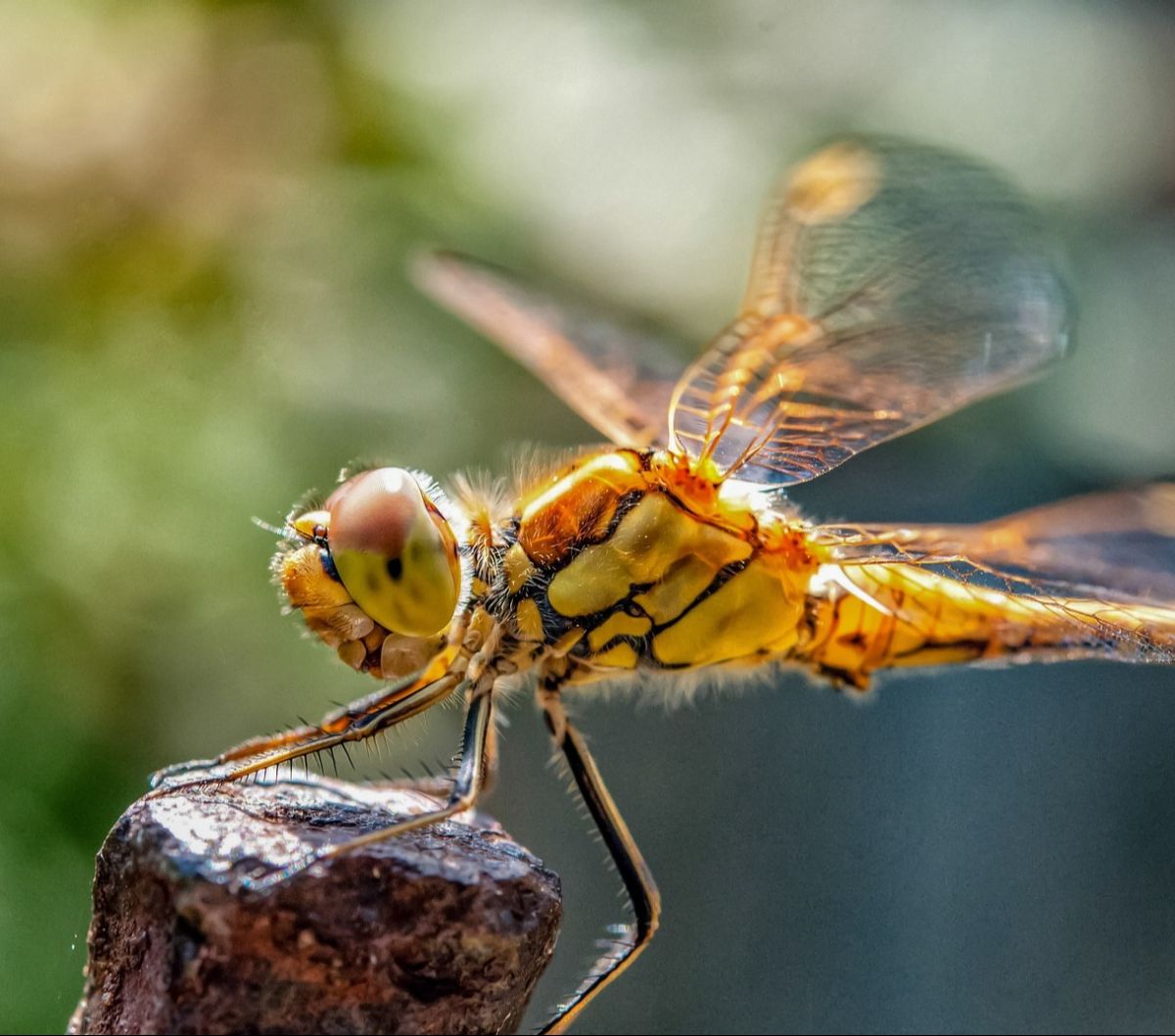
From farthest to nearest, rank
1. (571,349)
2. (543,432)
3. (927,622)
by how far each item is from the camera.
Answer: (543,432) → (571,349) → (927,622)

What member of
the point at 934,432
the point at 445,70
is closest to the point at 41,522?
the point at 445,70

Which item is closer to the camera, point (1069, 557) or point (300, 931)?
point (300, 931)

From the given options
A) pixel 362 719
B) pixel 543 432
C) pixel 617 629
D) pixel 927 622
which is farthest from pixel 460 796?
pixel 543 432

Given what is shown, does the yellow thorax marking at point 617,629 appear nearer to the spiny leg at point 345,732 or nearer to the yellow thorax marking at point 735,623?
the yellow thorax marking at point 735,623

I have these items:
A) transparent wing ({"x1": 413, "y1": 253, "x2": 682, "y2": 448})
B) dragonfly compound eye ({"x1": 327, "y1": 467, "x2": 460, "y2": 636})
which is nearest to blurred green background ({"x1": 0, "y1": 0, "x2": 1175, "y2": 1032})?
transparent wing ({"x1": 413, "y1": 253, "x2": 682, "y2": 448})

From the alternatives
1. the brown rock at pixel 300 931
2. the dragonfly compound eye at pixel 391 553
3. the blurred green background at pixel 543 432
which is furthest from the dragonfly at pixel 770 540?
the blurred green background at pixel 543 432

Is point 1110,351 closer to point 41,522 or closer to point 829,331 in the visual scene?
point 829,331

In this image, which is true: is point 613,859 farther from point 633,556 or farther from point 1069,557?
point 1069,557

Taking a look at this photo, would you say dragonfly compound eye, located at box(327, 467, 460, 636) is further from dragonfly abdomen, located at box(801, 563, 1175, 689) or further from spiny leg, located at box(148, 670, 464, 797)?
dragonfly abdomen, located at box(801, 563, 1175, 689)
